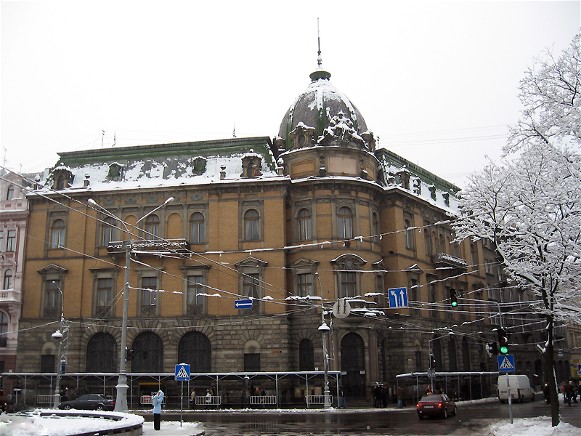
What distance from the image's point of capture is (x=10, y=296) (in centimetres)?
5156

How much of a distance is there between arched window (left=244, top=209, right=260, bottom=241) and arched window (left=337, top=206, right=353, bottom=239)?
6.23 m

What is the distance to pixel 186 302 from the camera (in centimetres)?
4919

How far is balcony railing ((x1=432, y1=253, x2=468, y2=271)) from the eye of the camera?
57969mm

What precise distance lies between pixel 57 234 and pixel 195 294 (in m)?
12.8

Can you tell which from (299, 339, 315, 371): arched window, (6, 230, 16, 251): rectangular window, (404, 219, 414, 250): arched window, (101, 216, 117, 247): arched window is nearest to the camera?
(299, 339, 315, 371): arched window

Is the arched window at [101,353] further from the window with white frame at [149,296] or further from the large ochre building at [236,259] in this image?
the window with white frame at [149,296]

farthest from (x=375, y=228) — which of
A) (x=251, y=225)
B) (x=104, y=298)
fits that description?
(x=104, y=298)

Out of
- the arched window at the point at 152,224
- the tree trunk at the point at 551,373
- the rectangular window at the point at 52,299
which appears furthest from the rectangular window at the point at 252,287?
the tree trunk at the point at 551,373

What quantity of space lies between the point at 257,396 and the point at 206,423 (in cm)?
1222

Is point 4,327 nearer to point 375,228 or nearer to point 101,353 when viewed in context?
point 101,353

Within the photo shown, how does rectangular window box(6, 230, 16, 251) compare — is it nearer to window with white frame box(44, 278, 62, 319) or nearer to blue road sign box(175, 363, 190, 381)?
window with white frame box(44, 278, 62, 319)

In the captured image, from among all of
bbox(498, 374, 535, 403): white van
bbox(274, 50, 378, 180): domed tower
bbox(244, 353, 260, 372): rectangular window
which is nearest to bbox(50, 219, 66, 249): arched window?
bbox(244, 353, 260, 372): rectangular window

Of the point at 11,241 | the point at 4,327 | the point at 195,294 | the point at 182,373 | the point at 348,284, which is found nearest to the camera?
the point at 182,373

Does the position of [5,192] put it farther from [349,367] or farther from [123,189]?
[349,367]
